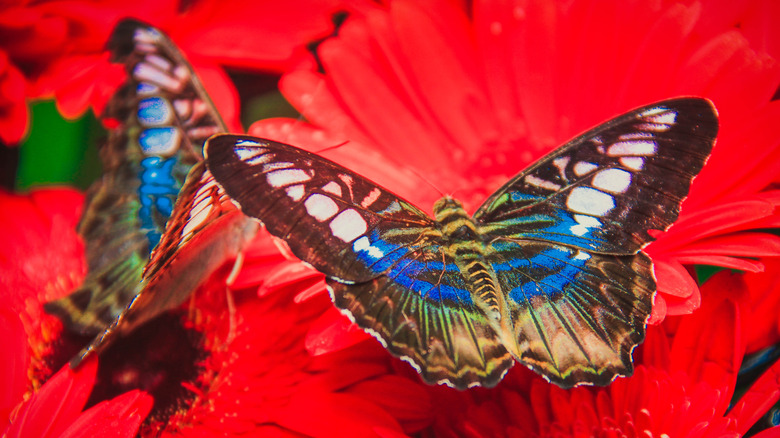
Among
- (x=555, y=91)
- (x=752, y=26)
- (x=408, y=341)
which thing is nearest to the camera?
(x=408, y=341)

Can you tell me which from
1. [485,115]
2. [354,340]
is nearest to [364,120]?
[485,115]

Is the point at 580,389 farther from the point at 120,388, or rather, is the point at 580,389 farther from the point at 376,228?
the point at 120,388

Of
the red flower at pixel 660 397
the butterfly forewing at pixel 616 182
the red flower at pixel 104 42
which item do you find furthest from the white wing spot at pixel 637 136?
the red flower at pixel 104 42

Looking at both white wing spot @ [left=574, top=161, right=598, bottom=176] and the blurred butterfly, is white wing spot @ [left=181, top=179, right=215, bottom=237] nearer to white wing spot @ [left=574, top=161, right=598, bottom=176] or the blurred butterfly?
the blurred butterfly

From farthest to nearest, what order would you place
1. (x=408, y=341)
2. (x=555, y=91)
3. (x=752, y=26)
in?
(x=555, y=91) → (x=752, y=26) → (x=408, y=341)

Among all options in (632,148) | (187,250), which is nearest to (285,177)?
(187,250)

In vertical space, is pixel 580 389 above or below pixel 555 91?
below
